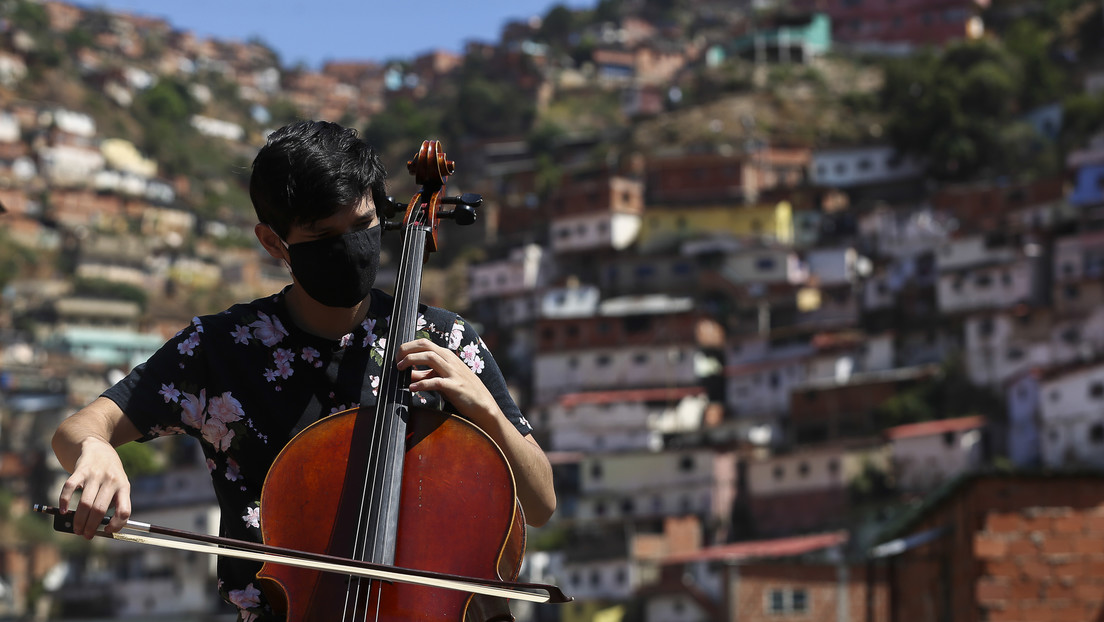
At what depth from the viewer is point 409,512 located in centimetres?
380

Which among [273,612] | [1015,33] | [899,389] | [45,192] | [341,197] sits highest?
[1015,33]

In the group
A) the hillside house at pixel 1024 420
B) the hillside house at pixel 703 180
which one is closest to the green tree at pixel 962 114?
the hillside house at pixel 703 180

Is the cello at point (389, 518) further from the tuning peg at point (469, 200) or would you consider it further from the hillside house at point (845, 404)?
the hillside house at point (845, 404)

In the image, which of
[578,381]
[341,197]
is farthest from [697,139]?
[341,197]

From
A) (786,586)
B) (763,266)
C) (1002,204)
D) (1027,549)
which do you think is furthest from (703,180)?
(1027,549)

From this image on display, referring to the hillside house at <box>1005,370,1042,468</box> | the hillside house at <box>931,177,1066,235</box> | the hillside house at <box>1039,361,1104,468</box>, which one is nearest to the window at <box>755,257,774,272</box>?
the hillside house at <box>931,177,1066,235</box>

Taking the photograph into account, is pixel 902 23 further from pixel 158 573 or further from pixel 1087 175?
pixel 158 573

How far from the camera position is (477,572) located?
373 cm

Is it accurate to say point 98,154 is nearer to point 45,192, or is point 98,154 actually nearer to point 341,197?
point 45,192

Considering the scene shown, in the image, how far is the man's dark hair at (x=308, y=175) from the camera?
4.12 meters

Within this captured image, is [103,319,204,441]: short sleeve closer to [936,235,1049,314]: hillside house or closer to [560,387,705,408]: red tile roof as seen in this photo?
[560,387,705,408]: red tile roof

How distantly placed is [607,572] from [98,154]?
63742mm

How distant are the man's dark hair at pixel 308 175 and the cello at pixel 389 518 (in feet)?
1.56

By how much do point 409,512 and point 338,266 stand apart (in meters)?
0.68
